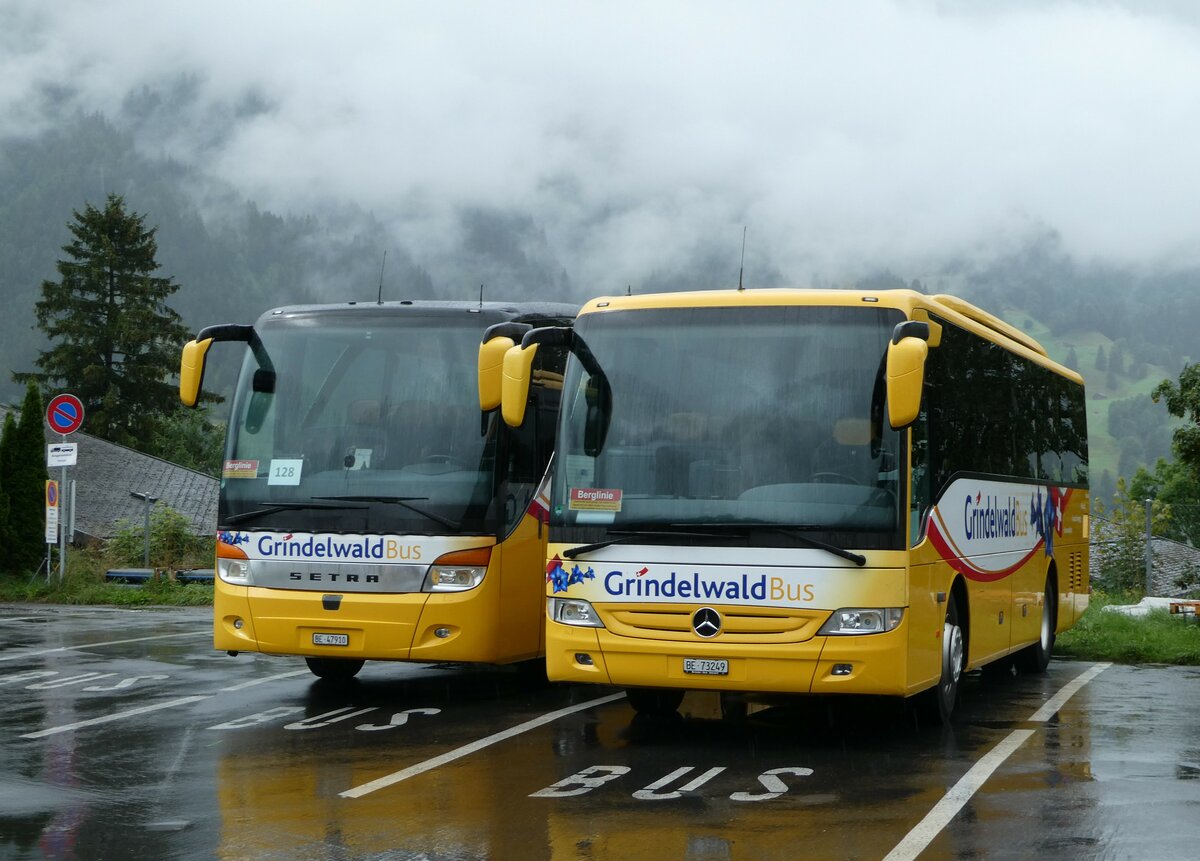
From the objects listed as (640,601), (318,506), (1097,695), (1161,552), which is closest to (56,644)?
(318,506)

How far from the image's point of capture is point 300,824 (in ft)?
25.8

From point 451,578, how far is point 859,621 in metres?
3.48

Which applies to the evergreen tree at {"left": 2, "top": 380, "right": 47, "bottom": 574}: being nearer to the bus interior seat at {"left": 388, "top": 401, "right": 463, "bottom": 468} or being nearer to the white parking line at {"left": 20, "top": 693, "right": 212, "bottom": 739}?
the white parking line at {"left": 20, "top": 693, "right": 212, "bottom": 739}

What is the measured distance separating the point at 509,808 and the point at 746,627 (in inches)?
88.3

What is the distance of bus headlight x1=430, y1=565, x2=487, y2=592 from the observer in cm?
1192

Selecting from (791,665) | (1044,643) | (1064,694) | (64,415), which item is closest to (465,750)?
(791,665)

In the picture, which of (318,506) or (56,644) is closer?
(318,506)

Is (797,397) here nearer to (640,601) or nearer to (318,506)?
(640,601)

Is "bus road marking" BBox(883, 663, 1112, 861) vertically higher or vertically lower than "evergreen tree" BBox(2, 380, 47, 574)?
lower

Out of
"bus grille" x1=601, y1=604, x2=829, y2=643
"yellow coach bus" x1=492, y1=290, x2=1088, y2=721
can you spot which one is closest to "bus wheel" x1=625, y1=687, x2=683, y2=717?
"yellow coach bus" x1=492, y1=290, x2=1088, y2=721

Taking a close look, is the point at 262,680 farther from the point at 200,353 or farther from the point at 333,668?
the point at 200,353

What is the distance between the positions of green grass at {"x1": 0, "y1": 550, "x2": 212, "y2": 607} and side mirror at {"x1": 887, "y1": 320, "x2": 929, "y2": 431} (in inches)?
715

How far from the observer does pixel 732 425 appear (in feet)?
33.1

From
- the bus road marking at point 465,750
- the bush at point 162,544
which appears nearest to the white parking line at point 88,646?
the bus road marking at point 465,750
